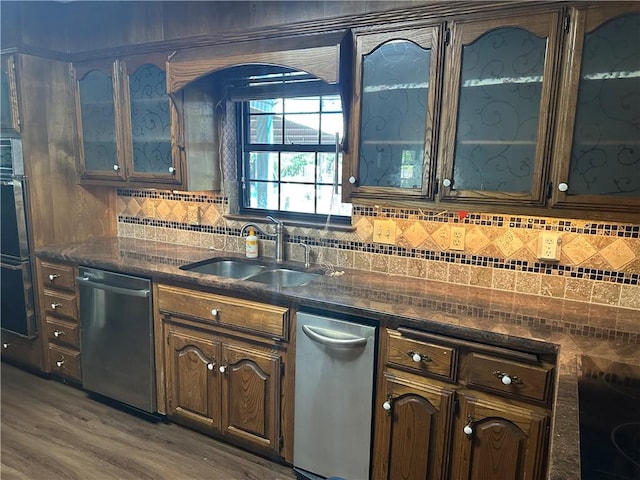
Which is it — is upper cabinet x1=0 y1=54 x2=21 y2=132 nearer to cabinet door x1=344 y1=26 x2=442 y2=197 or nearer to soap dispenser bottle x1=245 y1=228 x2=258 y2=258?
soap dispenser bottle x1=245 y1=228 x2=258 y2=258

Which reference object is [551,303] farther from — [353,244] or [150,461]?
[150,461]

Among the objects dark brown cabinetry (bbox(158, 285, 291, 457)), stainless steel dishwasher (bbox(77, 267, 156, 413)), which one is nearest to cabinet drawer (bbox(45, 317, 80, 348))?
stainless steel dishwasher (bbox(77, 267, 156, 413))

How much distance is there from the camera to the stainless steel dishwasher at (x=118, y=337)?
2.45 m

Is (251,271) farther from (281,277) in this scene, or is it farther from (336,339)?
(336,339)

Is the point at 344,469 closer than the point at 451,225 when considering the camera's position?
Yes

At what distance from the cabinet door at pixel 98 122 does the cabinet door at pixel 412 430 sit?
2153mm

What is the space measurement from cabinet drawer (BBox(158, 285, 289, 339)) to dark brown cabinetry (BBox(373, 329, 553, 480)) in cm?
53

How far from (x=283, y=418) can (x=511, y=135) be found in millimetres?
1631

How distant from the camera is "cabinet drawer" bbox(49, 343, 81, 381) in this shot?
2824 mm

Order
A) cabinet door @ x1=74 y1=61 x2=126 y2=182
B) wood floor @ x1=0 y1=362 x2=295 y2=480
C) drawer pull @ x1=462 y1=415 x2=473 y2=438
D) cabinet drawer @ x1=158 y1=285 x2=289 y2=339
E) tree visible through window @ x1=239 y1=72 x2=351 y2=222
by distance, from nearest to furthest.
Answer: drawer pull @ x1=462 y1=415 x2=473 y2=438, cabinet drawer @ x1=158 y1=285 x2=289 y2=339, wood floor @ x1=0 y1=362 x2=295 y2=480, tree visible through window @ x1=239 y1=72 x2=351 y2=222, cabinet door @ x1=74 y1=61 x2=126 y2=182

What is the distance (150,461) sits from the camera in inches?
87.6

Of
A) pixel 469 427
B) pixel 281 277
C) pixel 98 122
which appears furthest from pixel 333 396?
pixel 98 122

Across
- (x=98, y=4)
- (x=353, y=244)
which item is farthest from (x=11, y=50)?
(x=353, y=244)

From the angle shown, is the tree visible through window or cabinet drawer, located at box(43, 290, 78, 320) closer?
the tree visible through window
